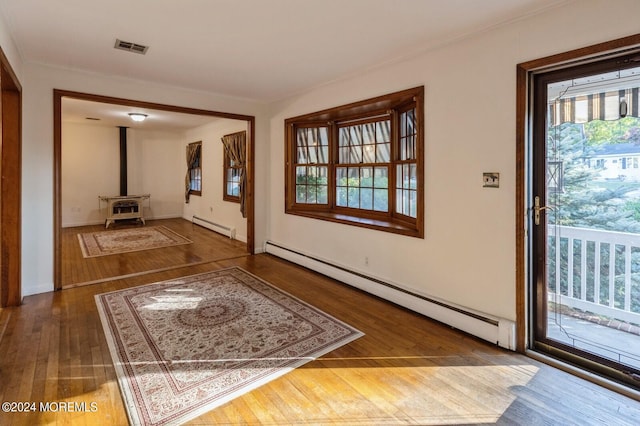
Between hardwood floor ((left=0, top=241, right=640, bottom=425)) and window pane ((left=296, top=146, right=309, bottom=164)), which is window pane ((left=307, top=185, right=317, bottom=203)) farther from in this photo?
hardwood floor ((left=0, top=241, right=640, bottom=425))

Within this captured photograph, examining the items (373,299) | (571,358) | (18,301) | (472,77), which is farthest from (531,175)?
(18,301)

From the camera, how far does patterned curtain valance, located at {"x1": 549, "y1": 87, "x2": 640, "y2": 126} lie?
2117 mm

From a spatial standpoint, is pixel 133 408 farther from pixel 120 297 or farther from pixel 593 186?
pixel 593 186

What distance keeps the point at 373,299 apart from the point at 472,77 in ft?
7.49

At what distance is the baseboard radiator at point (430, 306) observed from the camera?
8.49 ft

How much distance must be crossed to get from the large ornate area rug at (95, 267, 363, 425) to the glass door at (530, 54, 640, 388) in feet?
5.01

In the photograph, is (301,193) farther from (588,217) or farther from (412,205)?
(588,217)

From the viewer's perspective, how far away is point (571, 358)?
2.35 meters

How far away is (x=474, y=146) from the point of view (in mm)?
2785

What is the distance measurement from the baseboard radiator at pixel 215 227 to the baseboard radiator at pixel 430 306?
2535mm

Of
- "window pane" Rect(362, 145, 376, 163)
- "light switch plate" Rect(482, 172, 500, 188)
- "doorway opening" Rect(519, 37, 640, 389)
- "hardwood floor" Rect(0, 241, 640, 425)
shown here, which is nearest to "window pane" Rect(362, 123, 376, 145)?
"window pane" Rect(362, 145, 376, 163)

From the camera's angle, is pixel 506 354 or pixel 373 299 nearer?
pixel 506 354

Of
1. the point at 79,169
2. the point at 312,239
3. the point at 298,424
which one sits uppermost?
the point at 79,169

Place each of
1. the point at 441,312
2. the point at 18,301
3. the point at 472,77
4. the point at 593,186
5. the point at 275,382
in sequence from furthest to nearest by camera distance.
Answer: the point at 18,301 < the point at 441,312 < the point at 472,77 < the point at 593,186 < the point at 275,382
